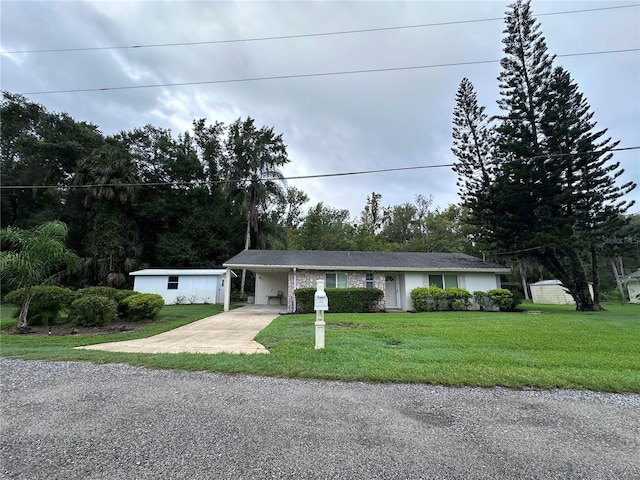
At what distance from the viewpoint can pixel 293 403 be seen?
324 cm

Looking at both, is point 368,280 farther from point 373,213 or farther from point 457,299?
point 373,213

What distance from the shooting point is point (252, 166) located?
25312mm

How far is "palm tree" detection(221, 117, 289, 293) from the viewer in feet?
79.9

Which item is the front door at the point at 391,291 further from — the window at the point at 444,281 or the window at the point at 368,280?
the window at the point at 444,281

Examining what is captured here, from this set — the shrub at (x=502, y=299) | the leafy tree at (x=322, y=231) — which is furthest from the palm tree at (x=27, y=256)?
the leafy tree at (x=322, y=231)

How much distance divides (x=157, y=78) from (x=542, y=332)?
43.1ft

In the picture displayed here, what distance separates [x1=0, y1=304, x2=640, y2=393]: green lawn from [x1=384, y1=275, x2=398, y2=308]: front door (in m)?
7.78

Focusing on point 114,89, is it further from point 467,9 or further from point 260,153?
point 260,153

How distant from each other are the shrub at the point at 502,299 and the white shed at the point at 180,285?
15.7 metres

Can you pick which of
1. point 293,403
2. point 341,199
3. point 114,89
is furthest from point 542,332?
point 341,199

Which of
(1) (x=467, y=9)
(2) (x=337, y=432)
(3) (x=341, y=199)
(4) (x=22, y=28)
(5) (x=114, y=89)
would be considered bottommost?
Result: (2) (x=337, y=432)

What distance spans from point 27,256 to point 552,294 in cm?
3084

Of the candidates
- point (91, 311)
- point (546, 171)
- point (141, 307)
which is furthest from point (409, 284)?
point (91, 311)

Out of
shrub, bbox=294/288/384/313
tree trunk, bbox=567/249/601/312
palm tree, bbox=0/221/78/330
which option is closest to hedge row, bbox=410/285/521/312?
shrub, bbox=294/288/384/313
